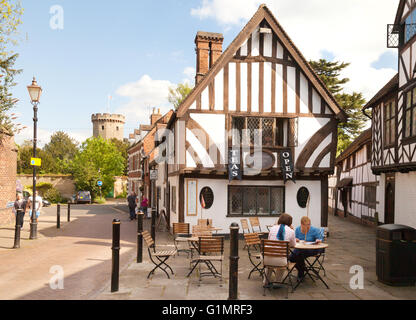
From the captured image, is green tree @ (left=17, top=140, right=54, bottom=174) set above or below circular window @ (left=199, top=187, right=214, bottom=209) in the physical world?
above

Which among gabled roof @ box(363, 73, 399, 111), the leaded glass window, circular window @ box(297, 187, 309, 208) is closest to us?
the leaded glass window

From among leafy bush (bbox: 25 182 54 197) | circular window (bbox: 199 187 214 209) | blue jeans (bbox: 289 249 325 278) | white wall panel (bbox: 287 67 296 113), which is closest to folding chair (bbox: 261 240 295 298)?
blue jeans (bbox: 289 249 325 278)

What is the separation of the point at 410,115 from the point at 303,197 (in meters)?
5.17

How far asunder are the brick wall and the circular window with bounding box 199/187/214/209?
10197mm

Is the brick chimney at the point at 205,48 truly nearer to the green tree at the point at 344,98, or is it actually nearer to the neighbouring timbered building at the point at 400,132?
the neighbouring timbered building at the point at 400,132

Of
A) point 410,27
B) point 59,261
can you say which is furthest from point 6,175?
point 410,27

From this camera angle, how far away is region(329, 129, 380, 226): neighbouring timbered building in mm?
20562

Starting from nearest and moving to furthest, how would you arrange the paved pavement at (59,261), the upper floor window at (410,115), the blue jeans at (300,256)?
the paved pavement at (59,261) → the blue jeans at (300,256) → the upper floor window at (410,115)

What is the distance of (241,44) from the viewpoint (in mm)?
14273

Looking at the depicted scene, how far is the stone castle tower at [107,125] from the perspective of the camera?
262ft

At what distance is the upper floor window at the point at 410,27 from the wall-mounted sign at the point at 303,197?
288 inches

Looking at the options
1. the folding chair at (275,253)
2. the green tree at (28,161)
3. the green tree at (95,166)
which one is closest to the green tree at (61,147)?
the green tree at (28,161)

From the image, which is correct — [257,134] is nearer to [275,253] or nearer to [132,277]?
[275,253]

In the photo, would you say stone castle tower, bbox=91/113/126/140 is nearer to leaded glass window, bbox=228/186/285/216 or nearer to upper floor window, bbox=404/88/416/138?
leaded glass window, bbox=228/186/285/216
